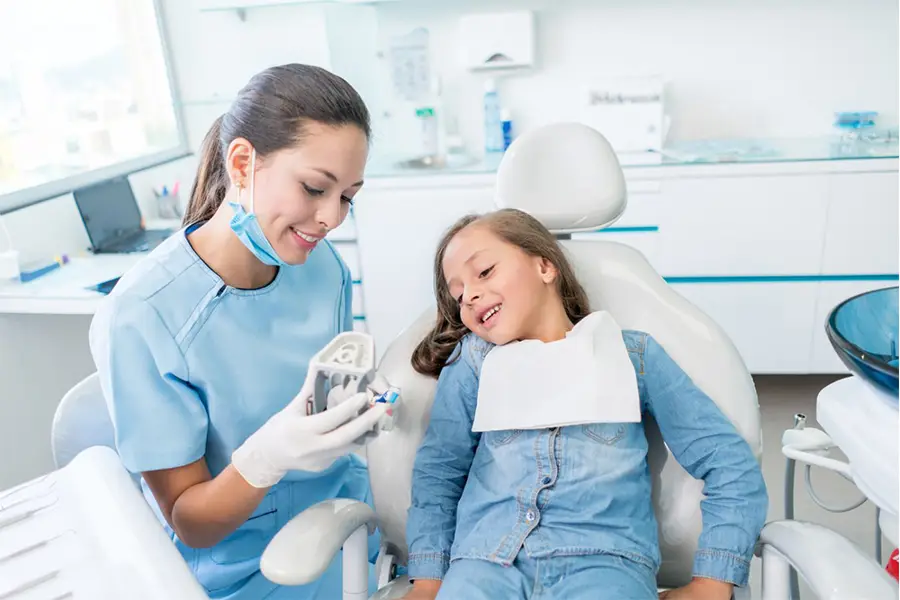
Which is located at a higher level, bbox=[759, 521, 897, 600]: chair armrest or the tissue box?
the tissue box

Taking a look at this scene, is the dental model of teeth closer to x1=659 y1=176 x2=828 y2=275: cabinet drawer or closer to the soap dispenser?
x1=659 y1=176 x2=828 y2=275: cabinet drawer

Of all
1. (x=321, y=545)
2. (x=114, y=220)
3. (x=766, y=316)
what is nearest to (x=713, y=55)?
(x=766, y=316)

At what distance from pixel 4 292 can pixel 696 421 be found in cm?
175

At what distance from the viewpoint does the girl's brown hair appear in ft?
4.23

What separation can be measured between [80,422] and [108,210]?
1405 mm

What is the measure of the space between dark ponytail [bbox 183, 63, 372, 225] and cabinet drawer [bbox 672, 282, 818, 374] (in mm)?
1877

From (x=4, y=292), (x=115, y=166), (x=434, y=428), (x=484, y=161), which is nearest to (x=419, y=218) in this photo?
(x=484, y=161)

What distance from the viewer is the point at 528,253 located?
4.31ft

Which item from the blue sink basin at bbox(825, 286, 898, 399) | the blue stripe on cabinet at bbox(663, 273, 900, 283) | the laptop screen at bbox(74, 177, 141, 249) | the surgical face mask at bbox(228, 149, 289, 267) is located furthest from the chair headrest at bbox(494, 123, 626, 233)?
the laptop screen at bbox(74, 177, 141, 249)

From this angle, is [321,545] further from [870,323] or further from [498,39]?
[498,39]

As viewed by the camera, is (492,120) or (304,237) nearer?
(304,237)

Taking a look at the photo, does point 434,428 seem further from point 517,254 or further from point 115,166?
point 115,166

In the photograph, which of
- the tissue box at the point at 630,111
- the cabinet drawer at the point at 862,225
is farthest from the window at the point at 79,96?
the cabinet drawer at the point at 862,225

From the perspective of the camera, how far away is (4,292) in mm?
1873
